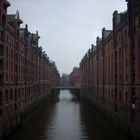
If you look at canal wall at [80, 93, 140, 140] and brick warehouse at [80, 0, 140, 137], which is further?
brick warehouse at [80, 0, 140, 137]

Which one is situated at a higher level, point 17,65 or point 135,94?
point 17,65

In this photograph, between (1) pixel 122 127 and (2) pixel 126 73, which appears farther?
(2) pixel 126 73

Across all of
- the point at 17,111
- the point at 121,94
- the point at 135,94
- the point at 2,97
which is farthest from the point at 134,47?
the point at 17,111

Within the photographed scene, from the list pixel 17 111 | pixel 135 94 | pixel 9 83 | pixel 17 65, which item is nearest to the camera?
pixel 135 94

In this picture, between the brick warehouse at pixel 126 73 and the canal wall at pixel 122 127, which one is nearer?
the canal wall at pixel 122 127

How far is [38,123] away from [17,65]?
977 cm

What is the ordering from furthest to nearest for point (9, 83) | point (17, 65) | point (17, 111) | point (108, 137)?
point (17, 65) < point (17, 111) < point (9, 83) < point (108, 137)

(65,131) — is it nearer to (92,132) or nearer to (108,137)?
(92,132)

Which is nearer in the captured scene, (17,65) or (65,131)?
(65,131)

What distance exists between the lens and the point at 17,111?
40.8 m

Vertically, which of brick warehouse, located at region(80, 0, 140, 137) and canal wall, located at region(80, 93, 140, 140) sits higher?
brick warehouse, located at region(80, 0, 140, 137)

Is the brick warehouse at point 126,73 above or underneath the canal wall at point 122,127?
above

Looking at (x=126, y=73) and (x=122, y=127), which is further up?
(x=126, y=73)

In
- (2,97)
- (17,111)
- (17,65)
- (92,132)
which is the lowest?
(92,132)
